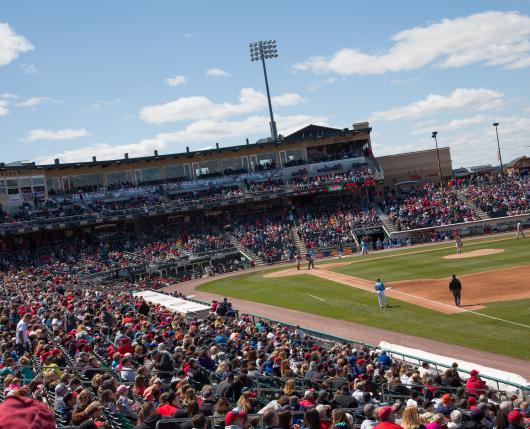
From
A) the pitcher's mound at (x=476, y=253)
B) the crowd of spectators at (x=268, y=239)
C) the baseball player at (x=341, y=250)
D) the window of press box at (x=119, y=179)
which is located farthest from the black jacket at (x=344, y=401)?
the window of press box at (x=119, y=179)

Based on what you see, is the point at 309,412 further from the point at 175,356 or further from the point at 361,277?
the point at 361,277

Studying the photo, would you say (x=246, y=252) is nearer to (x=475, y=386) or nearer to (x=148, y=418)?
(x=475, y=386)

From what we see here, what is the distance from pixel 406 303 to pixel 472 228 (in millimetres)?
30618

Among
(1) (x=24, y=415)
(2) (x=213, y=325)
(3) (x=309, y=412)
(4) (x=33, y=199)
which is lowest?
(2) (x=213, y=325)

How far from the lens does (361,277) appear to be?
41438 mm

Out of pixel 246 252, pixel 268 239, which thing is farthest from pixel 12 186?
pixel 268 239

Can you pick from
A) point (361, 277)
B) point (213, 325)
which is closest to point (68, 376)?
point (213, 325)

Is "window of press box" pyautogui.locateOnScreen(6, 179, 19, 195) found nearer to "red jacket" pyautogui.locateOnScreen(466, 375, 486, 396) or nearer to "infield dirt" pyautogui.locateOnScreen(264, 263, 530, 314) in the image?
"infield dirt" pyautogui.locateOnScreen(264, 263, 530, 314)

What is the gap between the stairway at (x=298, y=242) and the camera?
60656 mm

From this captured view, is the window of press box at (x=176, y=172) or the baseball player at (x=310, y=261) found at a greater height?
the window of press box at (x=176, y=172)

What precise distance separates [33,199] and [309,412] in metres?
62.1

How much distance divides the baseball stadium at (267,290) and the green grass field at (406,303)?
17 cm

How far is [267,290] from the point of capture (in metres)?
41.5

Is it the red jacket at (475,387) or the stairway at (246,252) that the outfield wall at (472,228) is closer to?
the stairway at (246,252)
